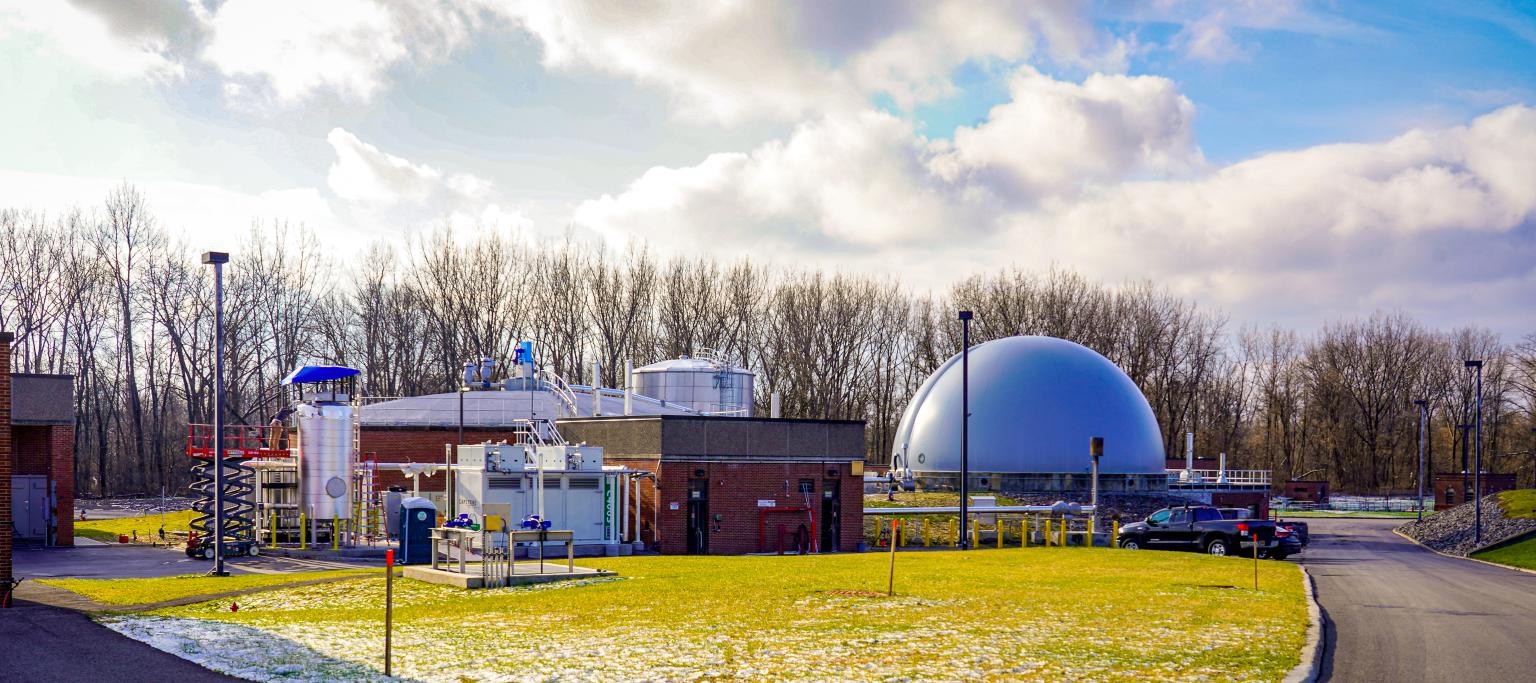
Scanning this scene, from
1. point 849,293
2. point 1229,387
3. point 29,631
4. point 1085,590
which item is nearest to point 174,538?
point 29,631

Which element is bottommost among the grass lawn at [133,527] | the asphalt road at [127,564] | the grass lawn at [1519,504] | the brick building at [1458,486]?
the brick building at [1458,486]

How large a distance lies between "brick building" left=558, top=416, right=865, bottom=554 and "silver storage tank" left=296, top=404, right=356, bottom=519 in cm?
805

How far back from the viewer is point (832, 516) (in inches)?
1532

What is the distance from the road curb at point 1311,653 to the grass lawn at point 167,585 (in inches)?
628

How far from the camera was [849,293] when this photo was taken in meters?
89.0

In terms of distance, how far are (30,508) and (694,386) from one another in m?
26.8

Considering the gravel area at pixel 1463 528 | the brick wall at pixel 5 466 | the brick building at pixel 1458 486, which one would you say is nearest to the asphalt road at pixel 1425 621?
the gravel area at pixel 1463 528

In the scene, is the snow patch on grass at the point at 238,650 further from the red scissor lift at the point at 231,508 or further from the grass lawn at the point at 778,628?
the red scissor lift at the point at 231,508

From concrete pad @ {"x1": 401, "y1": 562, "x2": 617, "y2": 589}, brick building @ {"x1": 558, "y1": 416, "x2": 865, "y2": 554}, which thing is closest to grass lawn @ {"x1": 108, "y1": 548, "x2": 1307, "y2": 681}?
concrete pad @ {"x1": 401, "y1": 562, "x2": 617, "y2": 589}

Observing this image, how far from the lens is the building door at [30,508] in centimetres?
3597

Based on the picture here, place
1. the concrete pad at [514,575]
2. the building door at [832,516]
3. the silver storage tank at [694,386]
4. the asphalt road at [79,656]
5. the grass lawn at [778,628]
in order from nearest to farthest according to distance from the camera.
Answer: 1. the asphalt road at [79,656]
2. the grass lawn at [778,628]
3. the concrete pad at [514,575]
4. the building door at [832,516]
5. the silver storage tank at [694,386]

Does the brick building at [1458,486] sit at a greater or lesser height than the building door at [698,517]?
lesser

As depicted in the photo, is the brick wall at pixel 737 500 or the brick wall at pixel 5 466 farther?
the brick wall at pixel 737 500

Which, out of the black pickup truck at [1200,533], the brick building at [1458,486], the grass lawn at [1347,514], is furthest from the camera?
the grass lawn at [1347,514]
